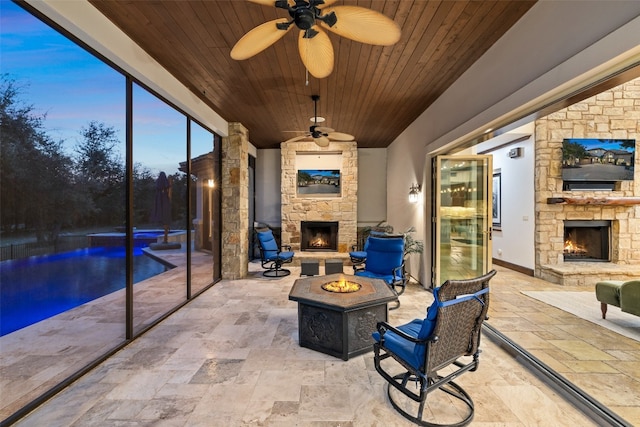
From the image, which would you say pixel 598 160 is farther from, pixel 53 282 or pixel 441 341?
pixel 53 282

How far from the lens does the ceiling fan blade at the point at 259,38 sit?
169cm

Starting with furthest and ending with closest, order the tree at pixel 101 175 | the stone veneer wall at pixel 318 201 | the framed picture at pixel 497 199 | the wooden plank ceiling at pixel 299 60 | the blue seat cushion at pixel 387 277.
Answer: the stone veneer wall at pixel 318 201 → the framed picture at pixel 497 199 → the blue seat cushion at pixel 387 277 → the tree at pixel 101 175 → the wooden plank ceiling at pixel 299 60

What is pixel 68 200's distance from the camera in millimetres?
2699

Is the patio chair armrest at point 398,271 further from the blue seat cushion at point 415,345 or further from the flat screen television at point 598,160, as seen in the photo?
the flat screen television at point 598,160

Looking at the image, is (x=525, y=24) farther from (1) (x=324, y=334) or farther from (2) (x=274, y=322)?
(2) (x=274, y=322)

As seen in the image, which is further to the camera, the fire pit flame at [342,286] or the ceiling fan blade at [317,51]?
the fire pit flame at [342,286]

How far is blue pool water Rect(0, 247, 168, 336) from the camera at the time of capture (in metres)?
2.31

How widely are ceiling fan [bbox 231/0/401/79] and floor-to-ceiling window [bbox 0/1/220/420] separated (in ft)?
5.55

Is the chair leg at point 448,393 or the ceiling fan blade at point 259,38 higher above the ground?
the ceiling fan blade at point 259,38

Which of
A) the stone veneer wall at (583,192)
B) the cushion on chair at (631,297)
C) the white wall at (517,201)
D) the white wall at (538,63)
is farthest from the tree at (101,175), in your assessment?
the stone veneer wall at (583,192)

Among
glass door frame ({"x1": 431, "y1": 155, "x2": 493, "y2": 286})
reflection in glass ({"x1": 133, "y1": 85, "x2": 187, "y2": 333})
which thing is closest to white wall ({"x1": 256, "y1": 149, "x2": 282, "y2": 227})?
reflection in glass ({"x1": 133, "y1": 85, "x2": 187, "y2": 333})

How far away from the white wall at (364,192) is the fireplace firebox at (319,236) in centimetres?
88

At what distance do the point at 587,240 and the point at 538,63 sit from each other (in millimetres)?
5373

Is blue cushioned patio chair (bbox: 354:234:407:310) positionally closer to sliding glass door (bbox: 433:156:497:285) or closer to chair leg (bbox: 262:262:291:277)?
sliding glass door (bbox: 433:156:497:285)
